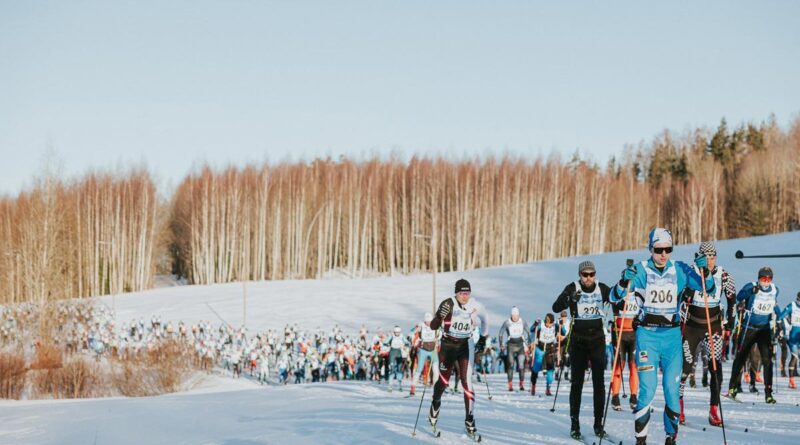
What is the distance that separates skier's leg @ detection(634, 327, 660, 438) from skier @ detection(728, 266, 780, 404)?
→ 475 cm

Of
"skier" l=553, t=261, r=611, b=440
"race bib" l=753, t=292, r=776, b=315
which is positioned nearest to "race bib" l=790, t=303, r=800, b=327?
"race bib" l=753, t=292, r=776, b=315

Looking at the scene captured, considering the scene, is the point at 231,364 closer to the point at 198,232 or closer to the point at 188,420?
the point at 188,420

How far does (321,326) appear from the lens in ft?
141

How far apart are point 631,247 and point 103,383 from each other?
67917 millimetres

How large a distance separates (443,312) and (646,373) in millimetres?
2789

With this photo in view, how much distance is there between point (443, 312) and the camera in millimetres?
9375

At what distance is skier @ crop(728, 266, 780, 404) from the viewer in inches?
444

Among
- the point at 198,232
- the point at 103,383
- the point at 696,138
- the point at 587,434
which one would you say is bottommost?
the point at 103,383

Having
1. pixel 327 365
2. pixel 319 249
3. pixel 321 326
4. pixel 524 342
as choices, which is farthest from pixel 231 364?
pixel 319 249

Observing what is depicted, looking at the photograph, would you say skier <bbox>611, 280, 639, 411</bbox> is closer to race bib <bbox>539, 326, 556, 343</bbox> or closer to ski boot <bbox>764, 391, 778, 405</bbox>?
ski boot <bbox>764, 391, 778, 405</bbox>

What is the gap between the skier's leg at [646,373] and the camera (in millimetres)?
7324

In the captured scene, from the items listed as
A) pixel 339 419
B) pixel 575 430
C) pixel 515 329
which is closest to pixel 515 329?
pixel 515 329

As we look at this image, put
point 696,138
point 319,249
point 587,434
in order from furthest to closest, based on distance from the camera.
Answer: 1. point 696,138
2. point 319,249
3. point 587,434

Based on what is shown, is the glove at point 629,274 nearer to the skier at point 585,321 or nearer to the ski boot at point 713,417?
the skier at point 585,321
